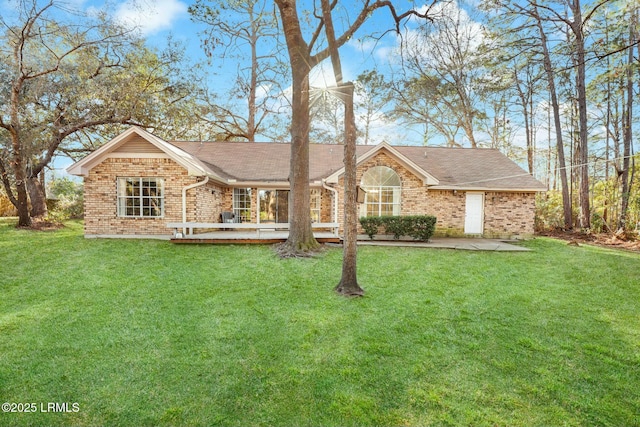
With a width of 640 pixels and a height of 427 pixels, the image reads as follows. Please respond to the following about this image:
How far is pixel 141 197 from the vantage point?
1145 cm

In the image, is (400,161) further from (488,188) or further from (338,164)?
(488,188)

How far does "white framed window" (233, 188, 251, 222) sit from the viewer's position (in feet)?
46.6

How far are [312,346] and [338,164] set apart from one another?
1154cm

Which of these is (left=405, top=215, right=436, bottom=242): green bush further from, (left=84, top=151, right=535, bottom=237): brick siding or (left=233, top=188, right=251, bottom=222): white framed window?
(left=233, top=188, right=251, bottom=222): white framed window

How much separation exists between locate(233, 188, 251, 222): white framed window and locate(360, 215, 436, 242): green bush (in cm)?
542

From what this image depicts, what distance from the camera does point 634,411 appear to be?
3113 mm

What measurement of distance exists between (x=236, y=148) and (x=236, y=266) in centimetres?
1023

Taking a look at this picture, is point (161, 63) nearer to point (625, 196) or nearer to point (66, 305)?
point (66, 305)

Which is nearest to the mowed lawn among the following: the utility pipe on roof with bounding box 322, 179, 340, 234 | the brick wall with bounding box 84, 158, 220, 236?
the brick wall with bounding box 84, 158, 220, 236

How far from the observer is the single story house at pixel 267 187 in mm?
11273

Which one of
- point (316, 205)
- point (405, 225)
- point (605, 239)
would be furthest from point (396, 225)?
point (605, 239)

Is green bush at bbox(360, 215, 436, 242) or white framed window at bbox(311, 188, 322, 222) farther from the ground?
white framed window at bbox(311, 188, 322, 222)

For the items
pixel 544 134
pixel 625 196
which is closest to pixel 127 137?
pixel 625 196

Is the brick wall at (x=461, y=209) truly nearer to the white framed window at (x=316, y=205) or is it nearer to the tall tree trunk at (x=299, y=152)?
the white framed window at (x=316, y=205)
